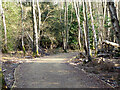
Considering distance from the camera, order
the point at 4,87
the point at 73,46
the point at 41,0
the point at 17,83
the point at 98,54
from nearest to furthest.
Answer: the point at 4,87 → the point at 17,83 → the point at 98,54 → the point at 41,0 → the point at 73,46

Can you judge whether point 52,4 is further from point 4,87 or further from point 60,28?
point 4,87

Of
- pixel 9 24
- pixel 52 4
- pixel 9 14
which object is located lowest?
pixel 9 24

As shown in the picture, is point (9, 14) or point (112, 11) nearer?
point (112, 11)

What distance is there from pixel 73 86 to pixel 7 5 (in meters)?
17.6

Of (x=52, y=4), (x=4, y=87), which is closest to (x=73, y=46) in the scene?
(x=52, y=4)

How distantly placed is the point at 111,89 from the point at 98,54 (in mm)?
10976

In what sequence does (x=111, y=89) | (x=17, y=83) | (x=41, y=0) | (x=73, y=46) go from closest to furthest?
(x=111, y=89) → (x=17, y=83) → (x=41, y=0) → (x=73, y=46)

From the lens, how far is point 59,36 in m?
32.3

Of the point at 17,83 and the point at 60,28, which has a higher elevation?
the point at 60,28

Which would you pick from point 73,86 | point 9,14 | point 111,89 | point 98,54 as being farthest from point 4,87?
point 9,14

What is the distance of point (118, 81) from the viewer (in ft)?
26.1

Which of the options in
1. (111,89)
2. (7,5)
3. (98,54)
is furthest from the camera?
(7,5)

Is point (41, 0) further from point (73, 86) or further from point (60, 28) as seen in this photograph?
point (73, 86)

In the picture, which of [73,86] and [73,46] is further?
[73,46]
